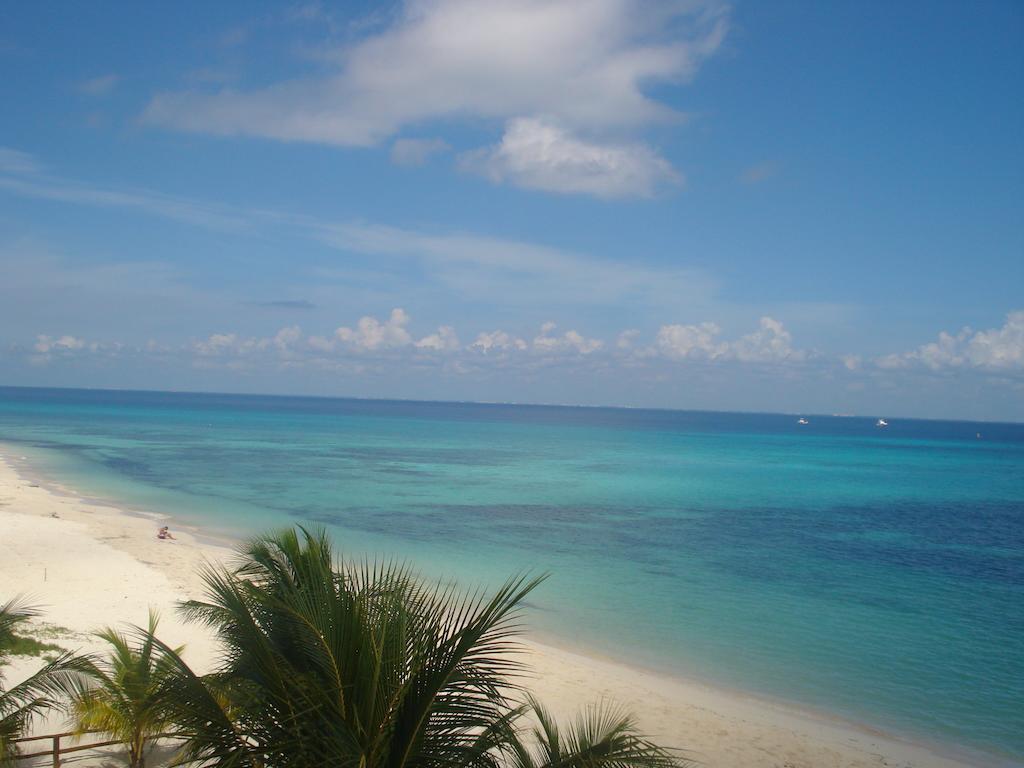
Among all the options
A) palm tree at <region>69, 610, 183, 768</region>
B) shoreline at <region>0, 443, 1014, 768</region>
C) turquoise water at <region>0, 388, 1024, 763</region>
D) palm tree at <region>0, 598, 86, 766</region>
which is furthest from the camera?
turquoise water at <region>0, 388, 1024, 763</region>

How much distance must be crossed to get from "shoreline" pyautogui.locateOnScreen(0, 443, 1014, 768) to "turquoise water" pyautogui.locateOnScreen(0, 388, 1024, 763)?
890 millimetres

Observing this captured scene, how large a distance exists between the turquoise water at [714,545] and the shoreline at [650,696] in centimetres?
89

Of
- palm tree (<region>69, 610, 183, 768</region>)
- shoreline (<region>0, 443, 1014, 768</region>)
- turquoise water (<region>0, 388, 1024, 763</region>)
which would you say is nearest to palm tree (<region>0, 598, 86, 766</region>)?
palm tree (<region>69, 610, 183, 768</region>)

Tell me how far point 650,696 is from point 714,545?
1986cm

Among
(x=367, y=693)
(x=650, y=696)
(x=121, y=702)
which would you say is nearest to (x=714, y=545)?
(x=650, y=696)

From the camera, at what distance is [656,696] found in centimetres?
1620

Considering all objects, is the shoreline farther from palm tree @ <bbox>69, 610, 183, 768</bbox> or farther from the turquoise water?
palm tree @ <bbox>69, 610, 183, 768</bbox>

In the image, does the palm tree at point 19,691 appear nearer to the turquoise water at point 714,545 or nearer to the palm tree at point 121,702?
the palm tree at point 121,702

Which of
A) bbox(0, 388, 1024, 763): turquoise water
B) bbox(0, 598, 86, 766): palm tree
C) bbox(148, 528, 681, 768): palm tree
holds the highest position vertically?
bbox(148, 528, 681, 768): palm tree

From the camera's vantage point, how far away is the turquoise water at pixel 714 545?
1866 cm

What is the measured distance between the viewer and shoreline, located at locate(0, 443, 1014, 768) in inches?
545

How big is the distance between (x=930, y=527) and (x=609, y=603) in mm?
25378

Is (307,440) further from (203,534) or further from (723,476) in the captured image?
(203,534)

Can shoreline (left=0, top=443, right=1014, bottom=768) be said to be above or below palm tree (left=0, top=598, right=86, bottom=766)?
below
